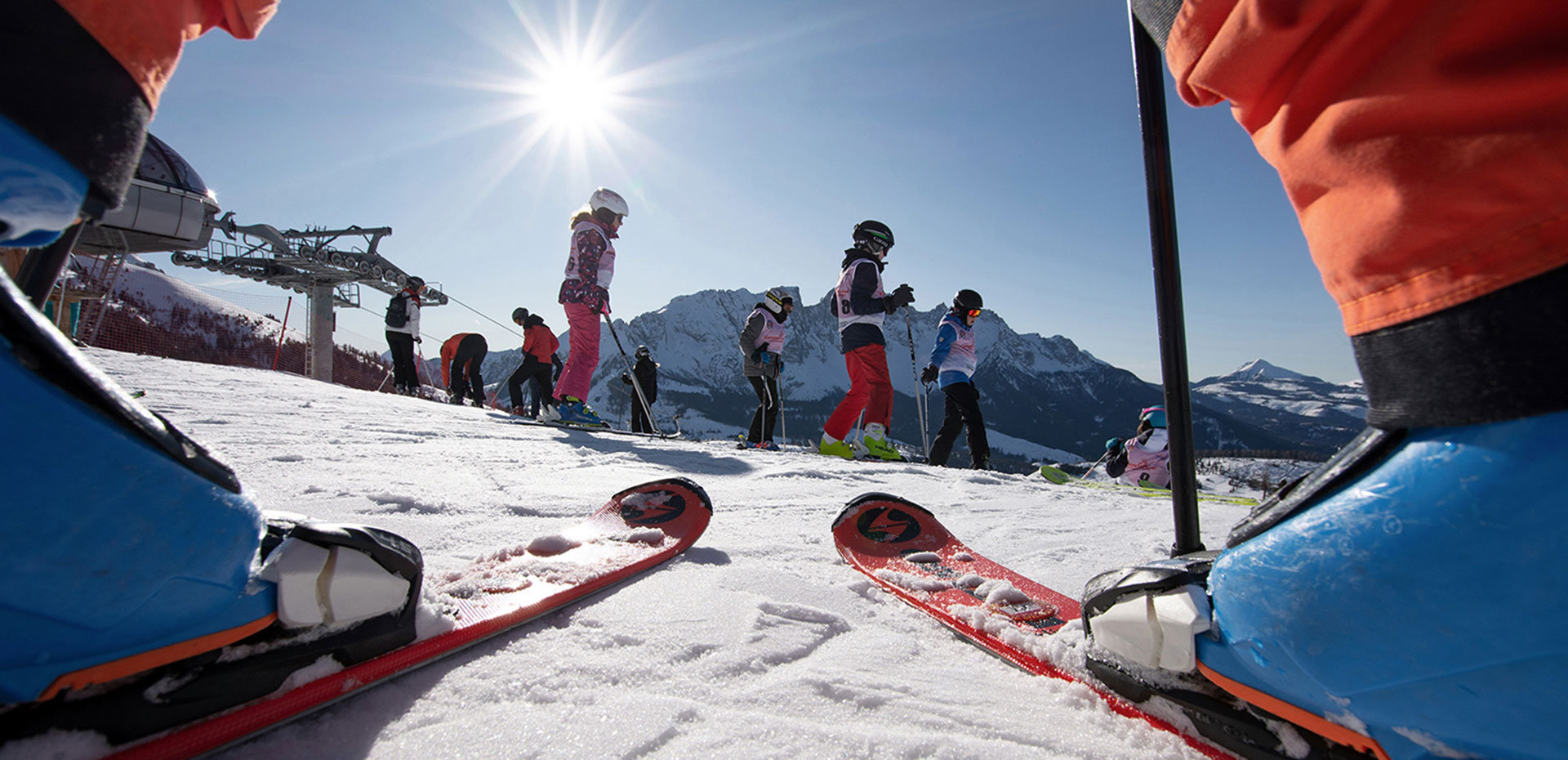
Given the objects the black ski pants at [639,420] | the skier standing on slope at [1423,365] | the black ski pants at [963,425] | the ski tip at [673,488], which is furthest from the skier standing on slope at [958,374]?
the skier standing on slope at [1423,365]

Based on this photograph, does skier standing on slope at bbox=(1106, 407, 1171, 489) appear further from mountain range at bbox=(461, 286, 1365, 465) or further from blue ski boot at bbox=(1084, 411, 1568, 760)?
mountain range at bbox=(461, 286, 1365, 465)

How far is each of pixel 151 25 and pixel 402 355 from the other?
1048cm

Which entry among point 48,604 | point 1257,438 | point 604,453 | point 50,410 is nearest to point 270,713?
point 48,604

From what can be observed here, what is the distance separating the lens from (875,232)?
20.3 feet

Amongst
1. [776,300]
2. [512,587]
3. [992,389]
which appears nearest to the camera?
[512,587]

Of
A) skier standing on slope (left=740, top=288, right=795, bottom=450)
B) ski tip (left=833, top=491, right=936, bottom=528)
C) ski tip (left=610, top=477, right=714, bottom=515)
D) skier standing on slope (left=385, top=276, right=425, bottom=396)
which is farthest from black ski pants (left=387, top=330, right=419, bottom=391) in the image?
ski tip (left=833, top=491, right=936, bottom=528)

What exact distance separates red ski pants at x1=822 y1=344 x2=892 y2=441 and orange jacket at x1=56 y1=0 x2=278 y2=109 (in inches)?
218

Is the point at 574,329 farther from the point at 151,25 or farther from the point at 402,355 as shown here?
the point at 151,25

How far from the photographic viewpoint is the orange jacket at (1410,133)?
468 mm

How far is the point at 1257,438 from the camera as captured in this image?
122m

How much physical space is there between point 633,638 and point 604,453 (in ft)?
10.5

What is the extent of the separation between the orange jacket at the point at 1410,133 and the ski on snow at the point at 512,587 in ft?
4.02

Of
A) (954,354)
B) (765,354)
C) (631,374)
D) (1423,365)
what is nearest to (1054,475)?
(954,354)

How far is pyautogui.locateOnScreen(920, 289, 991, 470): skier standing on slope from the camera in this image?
6.15m
